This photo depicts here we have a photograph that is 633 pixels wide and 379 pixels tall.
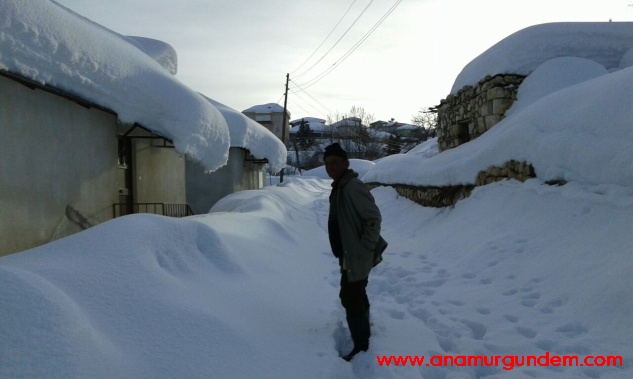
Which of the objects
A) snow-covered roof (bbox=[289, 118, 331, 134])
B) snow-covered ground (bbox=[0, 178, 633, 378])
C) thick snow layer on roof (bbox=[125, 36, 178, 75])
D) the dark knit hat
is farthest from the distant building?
the dark knit hat

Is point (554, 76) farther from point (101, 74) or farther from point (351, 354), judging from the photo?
point (101, 74)

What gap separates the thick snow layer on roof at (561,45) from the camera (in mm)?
10102

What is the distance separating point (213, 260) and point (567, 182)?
4.52 meters

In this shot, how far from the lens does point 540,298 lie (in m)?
4.27

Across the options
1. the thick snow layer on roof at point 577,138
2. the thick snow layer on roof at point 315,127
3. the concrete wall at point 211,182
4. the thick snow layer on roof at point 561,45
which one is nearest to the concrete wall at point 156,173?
the concrete wall at point 211,182

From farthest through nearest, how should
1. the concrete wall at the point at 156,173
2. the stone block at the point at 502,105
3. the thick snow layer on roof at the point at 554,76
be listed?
the concrete wall at the point at 156,173
the stone block at the point at 502,105
the thick snow layer on roof at the point at 554,76

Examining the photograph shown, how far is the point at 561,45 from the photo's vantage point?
33.4 feet

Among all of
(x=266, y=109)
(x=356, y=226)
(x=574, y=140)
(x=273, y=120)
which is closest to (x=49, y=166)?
(x=356, y=226)

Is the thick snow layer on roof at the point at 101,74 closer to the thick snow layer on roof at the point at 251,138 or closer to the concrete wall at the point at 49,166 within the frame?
the concrete wall at the point at 49,166

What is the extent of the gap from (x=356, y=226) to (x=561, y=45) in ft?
30.6

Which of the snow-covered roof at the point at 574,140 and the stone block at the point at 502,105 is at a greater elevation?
the stone block at the point at 502,105

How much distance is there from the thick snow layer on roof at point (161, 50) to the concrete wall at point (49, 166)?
5726mm

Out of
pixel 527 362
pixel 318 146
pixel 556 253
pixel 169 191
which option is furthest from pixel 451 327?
pixel 318 146

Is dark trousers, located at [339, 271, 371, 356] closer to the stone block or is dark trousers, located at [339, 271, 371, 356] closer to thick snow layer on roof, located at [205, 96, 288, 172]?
the stone block
